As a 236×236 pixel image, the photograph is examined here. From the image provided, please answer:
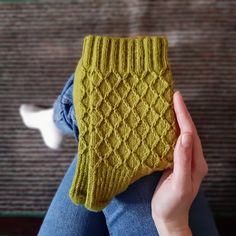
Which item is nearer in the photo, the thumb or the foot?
the thumb

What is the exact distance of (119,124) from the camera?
682 mm

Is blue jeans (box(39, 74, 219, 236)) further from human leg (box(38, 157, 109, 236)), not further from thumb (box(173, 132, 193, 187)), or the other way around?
thumb (box(173, 132, 193, 187))

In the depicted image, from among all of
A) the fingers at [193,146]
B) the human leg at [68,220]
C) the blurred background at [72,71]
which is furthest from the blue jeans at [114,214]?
the blurred background at [72,71]

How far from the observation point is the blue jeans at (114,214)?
71 cm

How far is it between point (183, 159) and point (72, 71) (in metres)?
0.59

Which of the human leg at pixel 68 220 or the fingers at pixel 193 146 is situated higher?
the fingers at pixel 193 146

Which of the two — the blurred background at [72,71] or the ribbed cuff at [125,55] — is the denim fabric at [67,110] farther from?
the blurred background at [72,71]

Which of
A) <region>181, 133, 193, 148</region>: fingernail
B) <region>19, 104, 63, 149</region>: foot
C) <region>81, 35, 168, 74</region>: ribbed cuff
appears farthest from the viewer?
<region>19, 104, 63, 149</region>: foot

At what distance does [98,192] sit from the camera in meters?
0.67

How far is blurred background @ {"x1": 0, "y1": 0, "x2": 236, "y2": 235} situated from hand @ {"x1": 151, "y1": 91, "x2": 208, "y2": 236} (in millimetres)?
417

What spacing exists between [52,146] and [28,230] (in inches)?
8.8

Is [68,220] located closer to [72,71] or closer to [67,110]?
[67,110]

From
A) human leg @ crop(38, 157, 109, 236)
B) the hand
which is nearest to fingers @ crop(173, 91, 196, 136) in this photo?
the hand

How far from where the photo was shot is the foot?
0.99m
